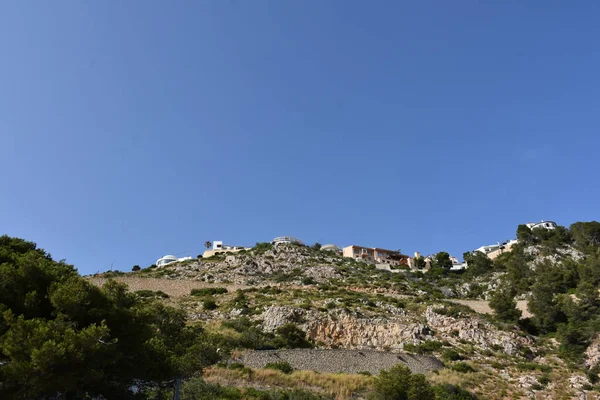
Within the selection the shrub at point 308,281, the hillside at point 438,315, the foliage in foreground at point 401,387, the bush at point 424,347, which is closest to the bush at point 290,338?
the hillside at point 438,315

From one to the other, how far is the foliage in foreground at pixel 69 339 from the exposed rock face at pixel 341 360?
32.6 ft

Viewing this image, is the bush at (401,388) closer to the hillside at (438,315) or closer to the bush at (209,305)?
the hillside at (438,315)

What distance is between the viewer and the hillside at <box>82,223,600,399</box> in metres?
27.6

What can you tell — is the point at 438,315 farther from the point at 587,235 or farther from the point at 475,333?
the point at 587,235

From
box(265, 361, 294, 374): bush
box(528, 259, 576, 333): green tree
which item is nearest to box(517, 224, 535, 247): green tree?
box(528, 259, 576, 333): green tree

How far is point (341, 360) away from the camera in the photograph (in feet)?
86.2

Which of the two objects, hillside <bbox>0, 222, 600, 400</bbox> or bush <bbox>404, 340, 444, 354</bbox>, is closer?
hillside <bbox>0, 222, 600, 400</bbox>

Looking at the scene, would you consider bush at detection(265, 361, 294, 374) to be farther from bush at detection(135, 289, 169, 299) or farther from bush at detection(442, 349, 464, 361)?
bush at detection(135, 289, 169, 299)

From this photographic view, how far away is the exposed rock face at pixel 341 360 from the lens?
24.9 meters

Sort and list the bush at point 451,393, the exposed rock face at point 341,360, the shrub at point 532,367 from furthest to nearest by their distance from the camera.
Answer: the shrub at point 532,367
the exposed rock face at point 341,360
the bush at point 451,393

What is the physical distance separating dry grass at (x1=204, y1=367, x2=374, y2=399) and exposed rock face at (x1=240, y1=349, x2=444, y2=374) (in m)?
1.66

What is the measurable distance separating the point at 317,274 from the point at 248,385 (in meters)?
39.3

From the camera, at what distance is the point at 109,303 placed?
12906 millimetres

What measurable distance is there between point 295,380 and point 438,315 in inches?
805
